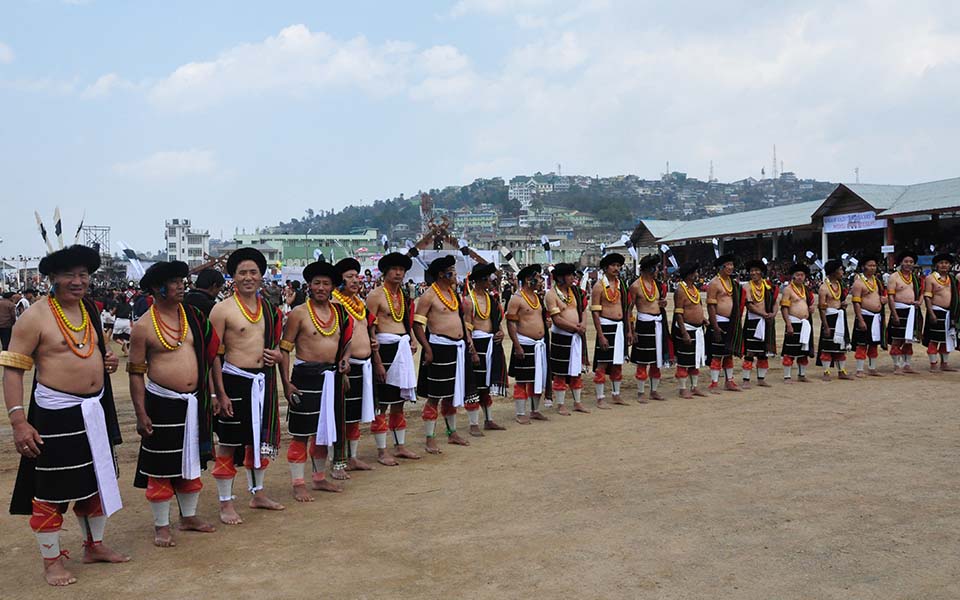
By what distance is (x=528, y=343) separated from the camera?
8.95 m

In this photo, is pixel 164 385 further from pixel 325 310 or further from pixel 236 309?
pixel 325 310

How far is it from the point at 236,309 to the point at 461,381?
289 centimetres

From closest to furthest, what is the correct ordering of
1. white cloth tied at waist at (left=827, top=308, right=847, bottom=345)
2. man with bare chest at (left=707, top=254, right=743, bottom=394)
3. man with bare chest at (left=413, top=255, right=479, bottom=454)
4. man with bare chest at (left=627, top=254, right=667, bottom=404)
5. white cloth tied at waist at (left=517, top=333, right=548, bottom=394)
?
man with bare chest at (left=413, top=255, right=479, bottom=454) < white cloth tied at waist at (left=517, top=333, right=548, bottom=394) < man with bare chest at (left=627, top=254, right=667, bottom=404) < man with bare chest at (left=707, top=254, right=743, bottom=394) < white cloth tied at waist at (left=827, top=308, right=847, bottom=345)

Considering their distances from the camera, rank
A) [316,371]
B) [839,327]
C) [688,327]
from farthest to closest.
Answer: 1. [839,327]
2. [688,327]
3. [316,371]

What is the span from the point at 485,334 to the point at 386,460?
2.07 m

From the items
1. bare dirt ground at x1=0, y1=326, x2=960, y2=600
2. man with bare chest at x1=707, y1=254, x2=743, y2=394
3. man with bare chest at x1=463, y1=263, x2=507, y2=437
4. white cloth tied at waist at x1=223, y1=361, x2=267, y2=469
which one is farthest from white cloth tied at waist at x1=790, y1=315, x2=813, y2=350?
white cloth tied at waist at x1=223, y1=361, x2=267, y2=469

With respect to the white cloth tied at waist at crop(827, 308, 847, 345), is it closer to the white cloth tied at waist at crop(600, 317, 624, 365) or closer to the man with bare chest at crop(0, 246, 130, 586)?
the white cloth tied at waist at crop(600, 317, 624, 365)

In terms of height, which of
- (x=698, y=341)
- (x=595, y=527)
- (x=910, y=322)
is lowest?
(x=595, y=527)

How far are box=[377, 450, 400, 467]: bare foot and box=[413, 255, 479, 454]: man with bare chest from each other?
1.80ft

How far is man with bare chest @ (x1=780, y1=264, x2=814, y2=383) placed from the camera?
1109cm

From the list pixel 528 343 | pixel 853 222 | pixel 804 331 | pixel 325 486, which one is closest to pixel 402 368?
pixel 325 486

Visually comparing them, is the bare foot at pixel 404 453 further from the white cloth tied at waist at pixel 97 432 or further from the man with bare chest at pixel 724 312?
the man with bare chest at pixel 724 312

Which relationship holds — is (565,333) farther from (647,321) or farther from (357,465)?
(357,465)

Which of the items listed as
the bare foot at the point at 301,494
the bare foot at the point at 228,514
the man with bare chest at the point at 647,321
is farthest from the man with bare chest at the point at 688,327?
the bare foot at the point at 228,514
